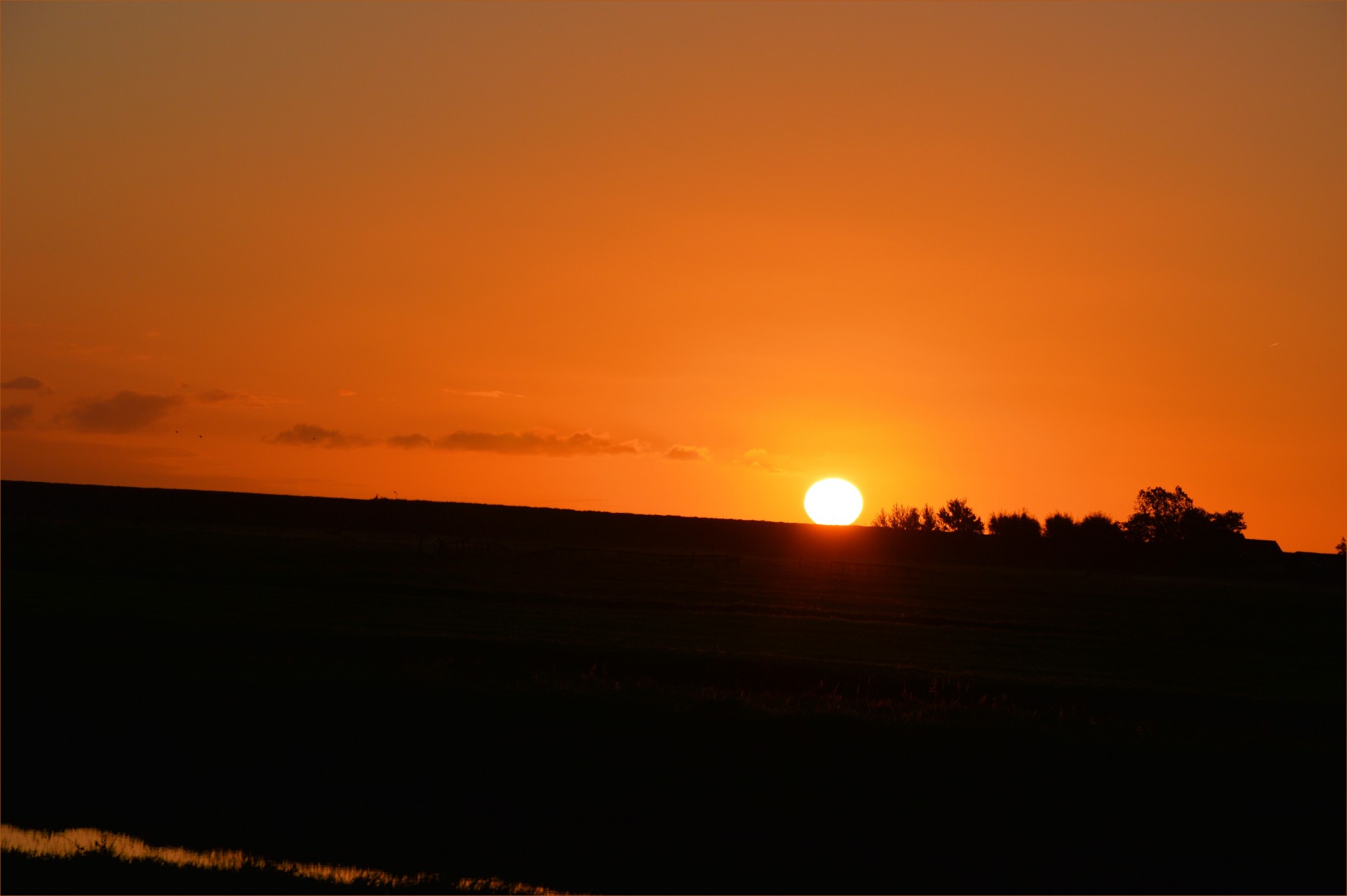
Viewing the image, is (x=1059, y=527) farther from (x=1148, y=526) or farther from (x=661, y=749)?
(x=661, y=749)

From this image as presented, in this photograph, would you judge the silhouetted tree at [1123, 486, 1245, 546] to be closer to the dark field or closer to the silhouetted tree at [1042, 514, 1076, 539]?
the silhouetted tree at [1042, 514, 1076, 539]

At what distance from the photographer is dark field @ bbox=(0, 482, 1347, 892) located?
1727cm

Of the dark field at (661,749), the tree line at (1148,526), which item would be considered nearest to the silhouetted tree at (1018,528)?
the tree line at (1148,526)

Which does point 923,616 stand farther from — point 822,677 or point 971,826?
point 971,826

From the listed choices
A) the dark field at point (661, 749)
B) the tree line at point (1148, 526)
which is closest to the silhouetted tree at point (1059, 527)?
the tree line at point (1148, 526)

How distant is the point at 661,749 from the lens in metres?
21.2

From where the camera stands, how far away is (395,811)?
1812cm

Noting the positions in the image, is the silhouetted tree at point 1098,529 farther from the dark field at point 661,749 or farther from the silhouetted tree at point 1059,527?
the dark field at point 661,749

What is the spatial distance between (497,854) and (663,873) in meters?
2.75

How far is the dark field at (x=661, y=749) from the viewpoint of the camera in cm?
1727

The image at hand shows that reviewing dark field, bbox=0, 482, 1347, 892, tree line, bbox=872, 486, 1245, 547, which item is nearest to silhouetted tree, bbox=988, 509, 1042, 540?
tree line, bbox=872, 486, 1245, 547

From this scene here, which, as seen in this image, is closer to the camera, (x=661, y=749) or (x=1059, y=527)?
(x=661, y=749)

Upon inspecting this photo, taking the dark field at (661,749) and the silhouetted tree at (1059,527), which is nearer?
the dark field at (661,749)

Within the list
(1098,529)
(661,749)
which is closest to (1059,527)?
(1098,529)
